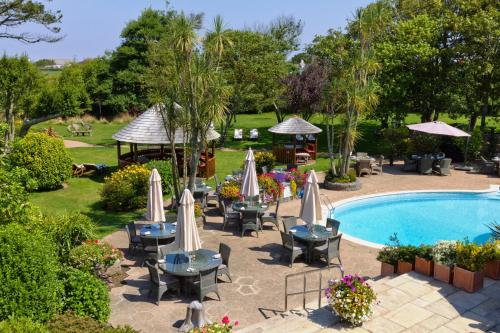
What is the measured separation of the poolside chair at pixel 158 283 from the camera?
1062 centimetres

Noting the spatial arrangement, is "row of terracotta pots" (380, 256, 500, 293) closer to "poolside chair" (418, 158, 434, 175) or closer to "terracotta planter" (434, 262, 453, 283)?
"terracotta planter" (434, 262, 453, 283)

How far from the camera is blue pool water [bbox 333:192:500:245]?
17.5 m

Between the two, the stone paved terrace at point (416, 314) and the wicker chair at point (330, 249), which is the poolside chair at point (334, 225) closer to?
the wicker chair at point (330, 249)

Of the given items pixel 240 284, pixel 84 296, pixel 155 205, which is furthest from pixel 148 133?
pixel 84 296

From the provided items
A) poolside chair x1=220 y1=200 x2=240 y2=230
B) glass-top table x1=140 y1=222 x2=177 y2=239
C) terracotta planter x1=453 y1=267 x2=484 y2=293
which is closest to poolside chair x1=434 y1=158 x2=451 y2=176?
poolside chair x1=220 y1=200 x2=240 y2=230

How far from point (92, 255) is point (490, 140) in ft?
88.7

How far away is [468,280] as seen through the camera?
10.2 metres

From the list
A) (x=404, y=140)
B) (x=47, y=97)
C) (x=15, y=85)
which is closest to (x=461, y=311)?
(x=404, y=140)

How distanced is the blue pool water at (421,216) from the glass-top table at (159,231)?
22.6ft

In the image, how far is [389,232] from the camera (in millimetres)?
17891

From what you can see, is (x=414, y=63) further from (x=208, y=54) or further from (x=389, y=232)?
(x=208, y=54)

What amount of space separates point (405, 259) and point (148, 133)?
15.5 meters

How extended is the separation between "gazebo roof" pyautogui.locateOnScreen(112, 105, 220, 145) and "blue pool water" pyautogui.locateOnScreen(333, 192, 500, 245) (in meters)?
8.23

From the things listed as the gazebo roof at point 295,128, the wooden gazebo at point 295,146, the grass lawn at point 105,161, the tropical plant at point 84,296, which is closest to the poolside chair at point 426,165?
the grass lawn at point 105,161
